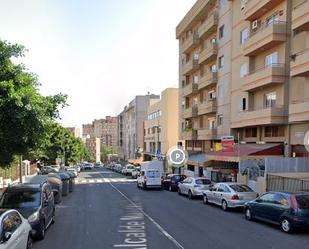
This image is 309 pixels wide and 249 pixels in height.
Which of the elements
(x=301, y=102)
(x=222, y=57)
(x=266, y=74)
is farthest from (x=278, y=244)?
(x=222, y=57)

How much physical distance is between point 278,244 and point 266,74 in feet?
61.3

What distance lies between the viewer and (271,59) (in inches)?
1240

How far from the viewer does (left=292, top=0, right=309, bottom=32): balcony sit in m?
25.1

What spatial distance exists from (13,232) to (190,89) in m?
43.4

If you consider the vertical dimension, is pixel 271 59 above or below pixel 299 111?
above

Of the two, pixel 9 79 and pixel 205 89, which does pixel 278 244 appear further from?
pixel 205 89

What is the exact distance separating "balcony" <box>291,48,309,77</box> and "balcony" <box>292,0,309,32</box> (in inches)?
59.0

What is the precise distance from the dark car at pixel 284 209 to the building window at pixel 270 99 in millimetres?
14708

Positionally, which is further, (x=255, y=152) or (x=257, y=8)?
(x=257, y=8)

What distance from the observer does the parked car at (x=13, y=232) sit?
8.85m

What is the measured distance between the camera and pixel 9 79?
16.2 metres

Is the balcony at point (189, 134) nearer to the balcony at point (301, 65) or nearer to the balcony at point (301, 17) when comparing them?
the balcony at point (301, 65)

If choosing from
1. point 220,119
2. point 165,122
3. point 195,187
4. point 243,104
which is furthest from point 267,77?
point 165,122

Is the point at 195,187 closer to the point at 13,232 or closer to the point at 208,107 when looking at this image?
the point at 208,107
